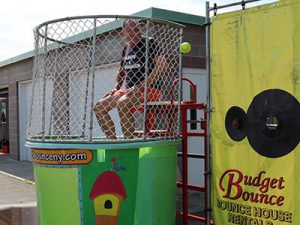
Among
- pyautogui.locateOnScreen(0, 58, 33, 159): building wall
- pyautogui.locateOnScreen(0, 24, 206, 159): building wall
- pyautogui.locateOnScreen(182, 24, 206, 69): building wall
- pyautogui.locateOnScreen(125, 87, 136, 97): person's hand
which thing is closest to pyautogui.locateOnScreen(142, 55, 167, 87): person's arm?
pyautogui.locateOnScreen(125, 87, 136, 97): person's hand

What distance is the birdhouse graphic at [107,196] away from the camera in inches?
149

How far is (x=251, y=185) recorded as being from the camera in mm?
3414

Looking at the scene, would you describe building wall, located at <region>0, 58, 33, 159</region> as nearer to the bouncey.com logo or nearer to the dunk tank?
the dunk tank

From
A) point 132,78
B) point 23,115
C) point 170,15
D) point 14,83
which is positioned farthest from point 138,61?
point 14,83

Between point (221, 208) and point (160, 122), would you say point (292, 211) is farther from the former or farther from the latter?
point (160, 122)

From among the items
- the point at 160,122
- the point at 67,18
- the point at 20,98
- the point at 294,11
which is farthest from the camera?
the point at 20,98

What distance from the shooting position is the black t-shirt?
4.18 m

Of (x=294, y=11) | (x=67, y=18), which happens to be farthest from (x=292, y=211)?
(x=67, y=18)

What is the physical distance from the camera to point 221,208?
366cm

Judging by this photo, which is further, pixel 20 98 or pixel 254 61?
pixel 20 98

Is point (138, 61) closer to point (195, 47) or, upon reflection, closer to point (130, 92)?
point (130, 92)

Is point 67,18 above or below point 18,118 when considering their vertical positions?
above

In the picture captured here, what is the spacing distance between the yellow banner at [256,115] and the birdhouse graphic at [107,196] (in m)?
0.87

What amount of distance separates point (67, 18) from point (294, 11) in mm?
2084
